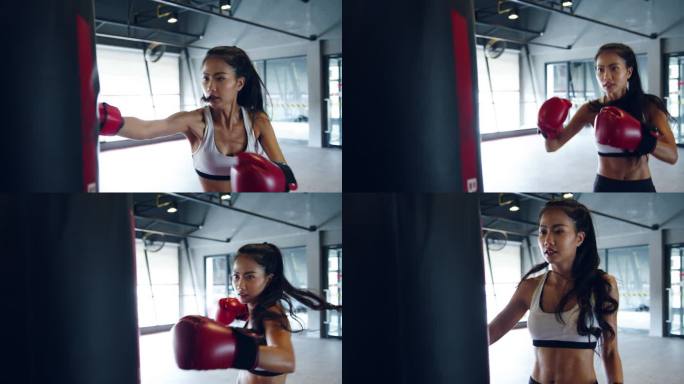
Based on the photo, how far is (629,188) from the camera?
2.52 m

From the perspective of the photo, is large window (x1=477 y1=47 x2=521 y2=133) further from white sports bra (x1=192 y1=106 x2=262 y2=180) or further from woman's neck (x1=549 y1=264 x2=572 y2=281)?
white sports bra (x1=192 y1=106 x2=262 y2=180)

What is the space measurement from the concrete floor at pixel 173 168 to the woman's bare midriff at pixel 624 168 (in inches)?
26.0

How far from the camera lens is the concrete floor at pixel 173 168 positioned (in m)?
2.54

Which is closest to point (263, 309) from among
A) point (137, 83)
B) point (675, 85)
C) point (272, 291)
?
point (272, 291)

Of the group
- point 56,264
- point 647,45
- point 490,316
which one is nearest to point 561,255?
point 490,316

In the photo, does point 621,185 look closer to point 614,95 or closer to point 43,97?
point 614,95

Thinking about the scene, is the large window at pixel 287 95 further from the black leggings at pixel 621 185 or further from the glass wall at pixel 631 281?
the glass wall at pixel 631 281

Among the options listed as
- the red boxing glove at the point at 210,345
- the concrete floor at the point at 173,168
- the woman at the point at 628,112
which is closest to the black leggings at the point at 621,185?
the woman at the point at 628,112

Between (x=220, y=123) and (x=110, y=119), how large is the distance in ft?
0.96

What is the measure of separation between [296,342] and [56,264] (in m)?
0.68

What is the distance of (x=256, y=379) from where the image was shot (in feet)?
8.80

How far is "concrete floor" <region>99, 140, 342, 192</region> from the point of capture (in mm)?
2535

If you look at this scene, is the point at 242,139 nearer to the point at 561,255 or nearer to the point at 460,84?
the point at 460,84

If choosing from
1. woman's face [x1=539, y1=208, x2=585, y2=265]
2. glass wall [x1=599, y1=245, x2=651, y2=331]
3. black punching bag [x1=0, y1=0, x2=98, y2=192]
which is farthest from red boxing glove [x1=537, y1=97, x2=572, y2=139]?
black punching bag [x1=0, y1=0, x2=98, y2=192]
